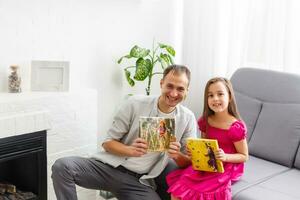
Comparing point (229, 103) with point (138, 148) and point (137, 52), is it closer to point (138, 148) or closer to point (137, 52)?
point (138, 148)

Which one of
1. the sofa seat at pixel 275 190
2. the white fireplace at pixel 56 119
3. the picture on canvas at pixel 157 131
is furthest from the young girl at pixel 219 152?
the white fireplace at pixel 56 119

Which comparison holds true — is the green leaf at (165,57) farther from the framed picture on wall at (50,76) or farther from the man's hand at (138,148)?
the man's hand at (138,148)

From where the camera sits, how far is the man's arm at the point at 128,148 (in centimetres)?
223

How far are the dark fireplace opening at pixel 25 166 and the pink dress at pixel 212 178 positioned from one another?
89cm

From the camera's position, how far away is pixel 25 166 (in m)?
2.73

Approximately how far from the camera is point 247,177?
7.84 feet

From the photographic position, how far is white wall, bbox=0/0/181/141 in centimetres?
267

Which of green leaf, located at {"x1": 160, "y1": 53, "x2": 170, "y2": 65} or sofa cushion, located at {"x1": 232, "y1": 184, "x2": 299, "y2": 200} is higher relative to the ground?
green leaf, located at {"x1": 160, "y1": 53, "x2": 170, "y2": 65}

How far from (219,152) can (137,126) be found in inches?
20.7

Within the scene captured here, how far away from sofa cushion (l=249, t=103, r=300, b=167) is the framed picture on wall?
133cm

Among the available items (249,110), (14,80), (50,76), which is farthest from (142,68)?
(14,80)

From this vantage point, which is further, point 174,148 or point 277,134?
point 277,134

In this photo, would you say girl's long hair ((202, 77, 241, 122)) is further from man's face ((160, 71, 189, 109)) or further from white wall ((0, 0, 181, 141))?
white wall ((0, 0, 181, 141))

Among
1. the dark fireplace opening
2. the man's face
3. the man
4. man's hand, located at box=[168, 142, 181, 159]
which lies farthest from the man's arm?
the dark fireplace opening
